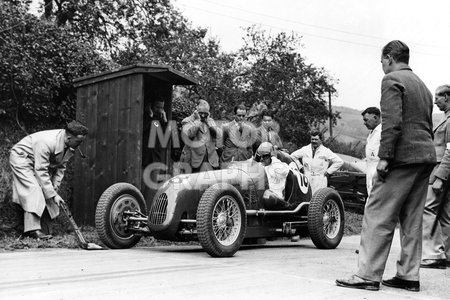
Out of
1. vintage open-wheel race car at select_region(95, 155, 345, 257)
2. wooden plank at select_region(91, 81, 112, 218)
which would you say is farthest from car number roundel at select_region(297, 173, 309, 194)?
wooden plank at select_region(91, 81, 112, 218)

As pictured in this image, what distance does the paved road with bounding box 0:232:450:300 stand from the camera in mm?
5035

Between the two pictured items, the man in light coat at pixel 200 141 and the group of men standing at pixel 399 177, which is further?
the man in light coat at pixel 200 141

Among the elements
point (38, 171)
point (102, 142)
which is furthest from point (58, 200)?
point (102, 142)

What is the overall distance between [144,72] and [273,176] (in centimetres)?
287

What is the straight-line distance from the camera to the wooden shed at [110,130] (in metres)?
10.4

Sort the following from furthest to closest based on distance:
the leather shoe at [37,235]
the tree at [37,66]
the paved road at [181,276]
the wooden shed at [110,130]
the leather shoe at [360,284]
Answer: the tree at [37,66] < the wooden shed at [110,130] < the leather shoe at [37,235] < the leather shoe at [360,284] < the paved road at [181,276]

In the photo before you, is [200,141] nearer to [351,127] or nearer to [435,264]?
[435,264]

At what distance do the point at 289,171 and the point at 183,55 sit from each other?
12040mm

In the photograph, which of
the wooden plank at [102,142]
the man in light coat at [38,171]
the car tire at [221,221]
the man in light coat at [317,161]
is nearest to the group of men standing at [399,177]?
the car tire at [221,221]

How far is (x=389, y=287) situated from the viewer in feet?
19.0

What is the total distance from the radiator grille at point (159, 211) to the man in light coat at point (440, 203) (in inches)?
130

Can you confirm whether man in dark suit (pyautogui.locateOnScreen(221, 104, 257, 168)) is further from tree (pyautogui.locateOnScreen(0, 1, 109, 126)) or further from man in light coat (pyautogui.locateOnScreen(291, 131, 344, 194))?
tree (pyautogui.locateOnScreen(0, 1, 109, 126))

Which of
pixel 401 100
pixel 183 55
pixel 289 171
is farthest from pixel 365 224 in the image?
pixel 183 55

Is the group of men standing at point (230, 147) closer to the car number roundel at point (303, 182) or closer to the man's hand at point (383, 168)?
the car number roundel at point (303, 182)
